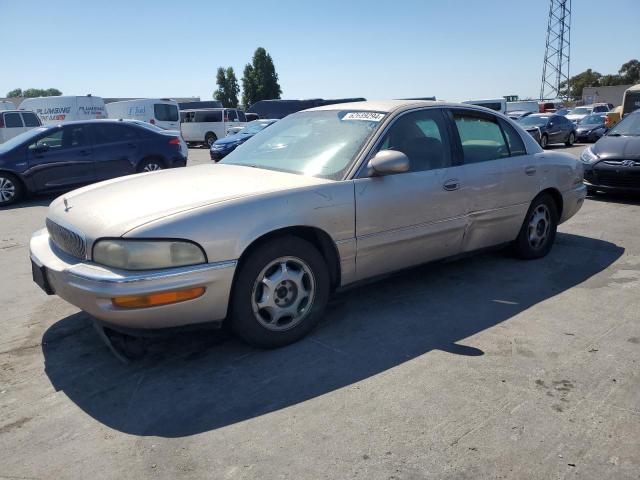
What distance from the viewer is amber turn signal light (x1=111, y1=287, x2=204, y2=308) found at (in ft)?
9.49

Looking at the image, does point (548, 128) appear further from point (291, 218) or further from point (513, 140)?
point (291, 218)

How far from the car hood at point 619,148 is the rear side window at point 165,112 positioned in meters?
19.4

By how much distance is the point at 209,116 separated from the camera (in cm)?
2664

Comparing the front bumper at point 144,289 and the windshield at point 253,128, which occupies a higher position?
the windshield at point 253,128

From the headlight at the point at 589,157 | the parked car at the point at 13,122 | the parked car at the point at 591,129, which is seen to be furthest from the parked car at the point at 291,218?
the parked car at the point at 591,129

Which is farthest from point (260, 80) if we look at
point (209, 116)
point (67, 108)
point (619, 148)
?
point (619, 148)

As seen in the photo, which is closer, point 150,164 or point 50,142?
point 50,142

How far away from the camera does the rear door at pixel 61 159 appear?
389 inches

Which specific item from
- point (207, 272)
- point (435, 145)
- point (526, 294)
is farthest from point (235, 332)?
point (526, 294)

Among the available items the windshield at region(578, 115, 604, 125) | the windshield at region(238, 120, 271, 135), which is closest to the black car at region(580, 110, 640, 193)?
the windshield at region(238, 120, 271, 135)

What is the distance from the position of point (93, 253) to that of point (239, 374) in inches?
43.2

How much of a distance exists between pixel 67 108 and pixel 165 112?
452 cm

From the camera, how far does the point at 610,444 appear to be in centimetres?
247

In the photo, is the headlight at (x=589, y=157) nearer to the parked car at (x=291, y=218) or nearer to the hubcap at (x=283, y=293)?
the parked car at (x=291, y=218)
